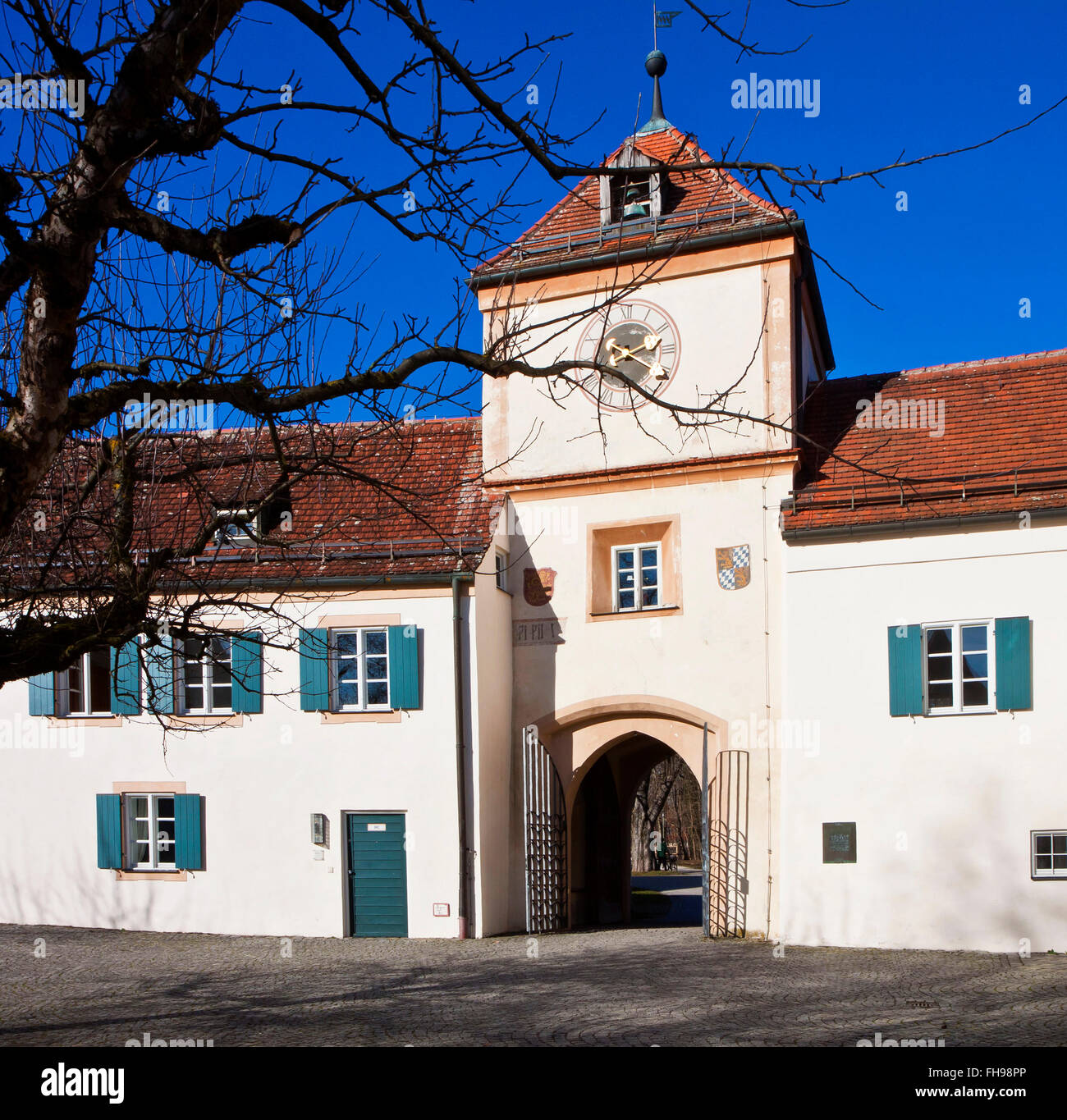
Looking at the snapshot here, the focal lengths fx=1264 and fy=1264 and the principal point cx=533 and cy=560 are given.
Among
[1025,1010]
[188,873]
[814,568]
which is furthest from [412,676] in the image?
[1025,1010]

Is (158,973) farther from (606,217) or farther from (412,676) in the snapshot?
(606,217)

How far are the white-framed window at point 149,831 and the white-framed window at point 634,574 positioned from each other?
23.3 ft

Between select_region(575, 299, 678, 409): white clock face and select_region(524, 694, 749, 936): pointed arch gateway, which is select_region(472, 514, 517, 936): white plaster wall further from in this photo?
select_region(575, 299, 678, 409): white clock face

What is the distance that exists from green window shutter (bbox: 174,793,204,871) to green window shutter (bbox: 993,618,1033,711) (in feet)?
35.7

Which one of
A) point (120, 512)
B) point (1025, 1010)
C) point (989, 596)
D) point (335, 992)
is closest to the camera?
point (120, 512)

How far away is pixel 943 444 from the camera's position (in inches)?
678

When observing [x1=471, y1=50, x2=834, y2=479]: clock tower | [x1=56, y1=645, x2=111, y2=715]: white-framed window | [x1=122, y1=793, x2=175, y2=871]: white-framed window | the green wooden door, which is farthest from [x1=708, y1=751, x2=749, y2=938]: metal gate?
[x1=56, y1=645, x2=111, y2=715]: white-framed window

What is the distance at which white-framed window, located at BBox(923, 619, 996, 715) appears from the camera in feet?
50.7

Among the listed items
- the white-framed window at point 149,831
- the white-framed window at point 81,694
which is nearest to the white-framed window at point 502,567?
the white-framed window at point 149,831

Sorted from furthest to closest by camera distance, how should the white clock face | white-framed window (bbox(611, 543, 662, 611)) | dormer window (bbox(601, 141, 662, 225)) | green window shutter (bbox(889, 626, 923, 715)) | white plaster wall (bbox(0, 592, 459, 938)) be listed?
dormer window (bbox(601, 141, 662, 225)), the white clock face, white-framed window (bbox(611, 543, 662, 611)), white plaster wall (bbox(0, 592, 459, 938)), green window shutter (bbox(889, 626, 923, 715))

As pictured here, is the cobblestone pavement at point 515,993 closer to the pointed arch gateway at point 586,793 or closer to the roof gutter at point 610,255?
the pointed arch gateway at point 586,793

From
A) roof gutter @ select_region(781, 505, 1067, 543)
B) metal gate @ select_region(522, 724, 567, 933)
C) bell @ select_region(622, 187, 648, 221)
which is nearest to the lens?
roof gutter @ select_region(781, 505, 1067, 543)

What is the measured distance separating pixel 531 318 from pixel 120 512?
12487 millimetres

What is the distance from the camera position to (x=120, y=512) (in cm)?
755
